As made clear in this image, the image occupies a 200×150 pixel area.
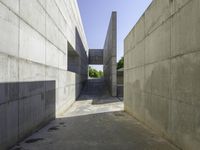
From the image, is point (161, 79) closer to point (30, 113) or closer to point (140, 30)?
point (140, 30)

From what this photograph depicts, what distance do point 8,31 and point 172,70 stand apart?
3.49 metres

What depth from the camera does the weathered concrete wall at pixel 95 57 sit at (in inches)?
1558

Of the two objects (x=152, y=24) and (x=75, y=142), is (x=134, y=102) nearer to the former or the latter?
(x=152, y=24)

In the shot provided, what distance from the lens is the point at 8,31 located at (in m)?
4.17

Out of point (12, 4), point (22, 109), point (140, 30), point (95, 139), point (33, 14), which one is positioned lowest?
point (95, 139)

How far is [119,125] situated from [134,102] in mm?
1991

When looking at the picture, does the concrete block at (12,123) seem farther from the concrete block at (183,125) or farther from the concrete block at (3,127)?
the concrete block at (183,125)

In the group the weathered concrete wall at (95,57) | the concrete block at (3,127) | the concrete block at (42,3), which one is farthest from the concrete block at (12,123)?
the weathered concrete wall at (95,57)

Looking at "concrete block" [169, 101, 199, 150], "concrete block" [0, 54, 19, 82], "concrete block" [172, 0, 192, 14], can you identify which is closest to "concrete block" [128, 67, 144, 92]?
"concrete block" [169, 101, 199, 150]

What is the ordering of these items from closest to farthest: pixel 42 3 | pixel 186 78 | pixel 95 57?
pixel 186 78, pixel 42 3, pixel 95 57

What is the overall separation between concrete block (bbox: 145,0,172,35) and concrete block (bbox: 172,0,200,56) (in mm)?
551

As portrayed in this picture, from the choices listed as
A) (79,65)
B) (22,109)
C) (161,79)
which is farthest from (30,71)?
(79,65)

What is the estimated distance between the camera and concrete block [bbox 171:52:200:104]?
370cm

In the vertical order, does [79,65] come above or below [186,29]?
above
